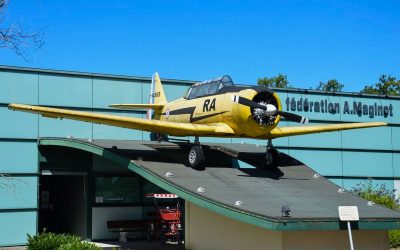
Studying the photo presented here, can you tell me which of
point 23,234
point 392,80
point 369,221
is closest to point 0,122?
point 23,234

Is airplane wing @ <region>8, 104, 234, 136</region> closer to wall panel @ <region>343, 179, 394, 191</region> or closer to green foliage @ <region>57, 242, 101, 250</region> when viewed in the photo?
green foliage @ <region>57, 242, 101, 250</region>

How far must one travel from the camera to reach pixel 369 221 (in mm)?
11234

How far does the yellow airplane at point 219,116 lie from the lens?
48.6 feet

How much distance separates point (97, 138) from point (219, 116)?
6.19 metres

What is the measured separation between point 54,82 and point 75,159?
282 centimetres

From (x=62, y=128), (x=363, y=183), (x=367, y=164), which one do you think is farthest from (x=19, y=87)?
(x=367, y=164)

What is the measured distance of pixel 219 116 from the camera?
15.7 metres

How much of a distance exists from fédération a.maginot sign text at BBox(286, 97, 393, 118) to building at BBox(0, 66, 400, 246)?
0.14 ft

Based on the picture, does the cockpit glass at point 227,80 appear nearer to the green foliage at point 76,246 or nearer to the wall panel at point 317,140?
the green foliage at point 76,246

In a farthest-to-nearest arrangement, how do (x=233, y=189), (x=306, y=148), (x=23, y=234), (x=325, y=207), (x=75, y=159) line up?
(x=306, y=148) → (x=75, y=159) → (x=23, y=234) → (x=233, y=189) → (x=325, y=207)

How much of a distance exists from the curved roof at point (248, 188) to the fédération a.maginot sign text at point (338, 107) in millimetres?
4886

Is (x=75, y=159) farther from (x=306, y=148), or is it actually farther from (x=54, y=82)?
(x=306, y=148)

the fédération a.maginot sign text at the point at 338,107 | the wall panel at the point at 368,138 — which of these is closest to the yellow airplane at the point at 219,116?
the fédération a.maginot sign text at the point at 338,107

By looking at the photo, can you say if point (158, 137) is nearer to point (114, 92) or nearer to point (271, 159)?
point (114, 92)
